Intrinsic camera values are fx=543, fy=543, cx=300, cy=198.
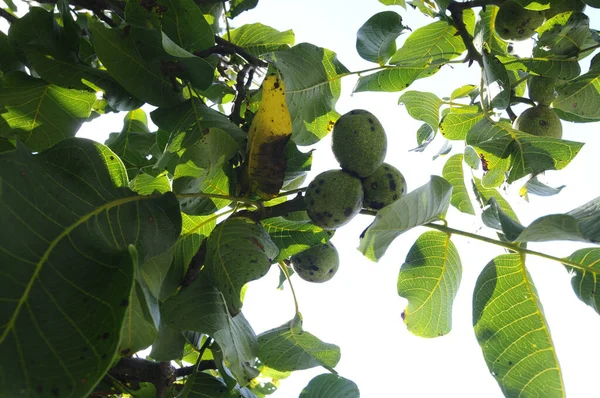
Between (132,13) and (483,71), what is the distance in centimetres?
94

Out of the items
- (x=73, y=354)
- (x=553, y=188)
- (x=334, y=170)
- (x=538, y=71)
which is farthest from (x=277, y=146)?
(x=553, y=188)

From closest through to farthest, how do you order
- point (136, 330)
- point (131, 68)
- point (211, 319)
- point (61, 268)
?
point (61, 268), point (136, 330), point (211, 319), point (131, 68)

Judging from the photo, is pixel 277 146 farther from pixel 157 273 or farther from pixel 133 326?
pixel 133 326

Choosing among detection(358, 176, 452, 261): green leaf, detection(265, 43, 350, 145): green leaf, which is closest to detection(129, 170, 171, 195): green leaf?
detection(265, 43, 350, 145): green leaf

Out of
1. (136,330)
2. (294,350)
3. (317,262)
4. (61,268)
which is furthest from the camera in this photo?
(317,262)

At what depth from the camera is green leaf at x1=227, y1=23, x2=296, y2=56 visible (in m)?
1.96

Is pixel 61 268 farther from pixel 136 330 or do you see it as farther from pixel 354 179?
pixel 354 179

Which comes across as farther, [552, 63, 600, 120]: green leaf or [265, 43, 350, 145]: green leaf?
[552, 63, 600, 120]: green leaf

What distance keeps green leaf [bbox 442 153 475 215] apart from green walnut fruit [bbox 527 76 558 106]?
1.02 feet

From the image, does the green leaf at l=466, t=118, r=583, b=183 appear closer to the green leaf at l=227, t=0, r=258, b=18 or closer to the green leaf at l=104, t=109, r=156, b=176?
the green leaf at l=227, t=0, r=258, b=18

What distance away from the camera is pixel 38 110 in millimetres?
1607

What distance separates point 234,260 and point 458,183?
0.97 meters

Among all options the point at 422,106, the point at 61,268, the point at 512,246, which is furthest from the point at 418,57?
the point at 61,268

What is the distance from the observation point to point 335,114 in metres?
1.73
